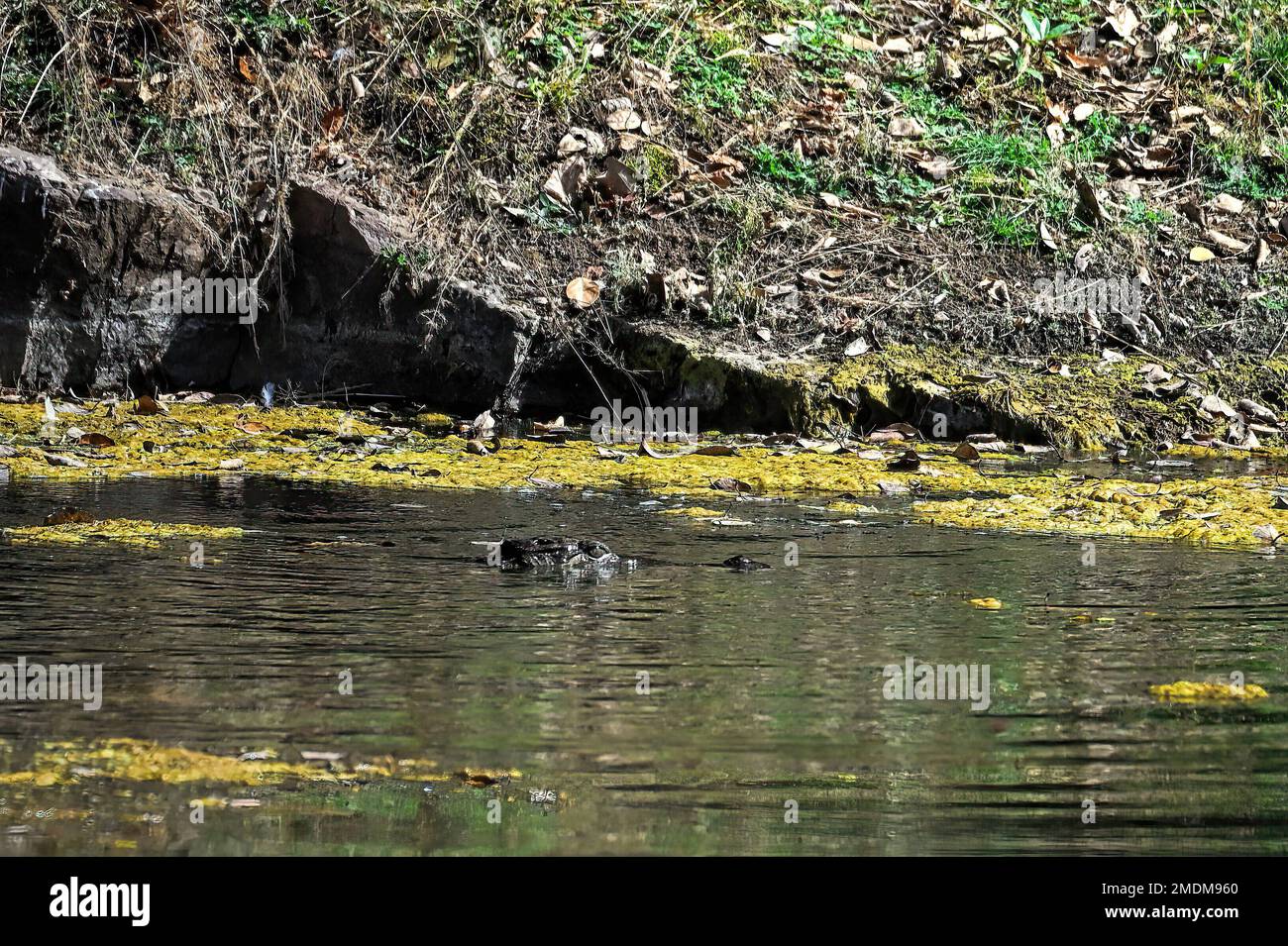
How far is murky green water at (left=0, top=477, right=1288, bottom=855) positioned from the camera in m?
2.45

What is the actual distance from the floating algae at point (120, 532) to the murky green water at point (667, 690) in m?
0.11

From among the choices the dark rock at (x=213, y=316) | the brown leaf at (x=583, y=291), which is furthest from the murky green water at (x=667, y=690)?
the brown leaf at (x=583, y=291)

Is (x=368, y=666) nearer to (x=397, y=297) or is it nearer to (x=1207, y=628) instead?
(x=1207, y=628)

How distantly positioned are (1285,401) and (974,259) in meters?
1.79

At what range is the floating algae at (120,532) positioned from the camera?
4.72 meters

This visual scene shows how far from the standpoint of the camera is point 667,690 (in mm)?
3213

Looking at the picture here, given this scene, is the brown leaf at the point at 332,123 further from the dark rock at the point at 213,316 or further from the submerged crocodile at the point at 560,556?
the submerged crocodile at the point at 560,556

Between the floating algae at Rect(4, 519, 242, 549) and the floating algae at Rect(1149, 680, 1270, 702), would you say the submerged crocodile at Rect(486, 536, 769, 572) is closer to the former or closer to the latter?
the floating algae at Rect(4, 519, 242, 549)

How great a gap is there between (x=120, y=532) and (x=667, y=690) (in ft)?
7.78

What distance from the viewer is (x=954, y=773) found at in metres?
2.73

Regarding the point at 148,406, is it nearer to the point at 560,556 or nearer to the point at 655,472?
the point at 655,472

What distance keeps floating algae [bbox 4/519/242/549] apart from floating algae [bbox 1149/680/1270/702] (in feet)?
9.44

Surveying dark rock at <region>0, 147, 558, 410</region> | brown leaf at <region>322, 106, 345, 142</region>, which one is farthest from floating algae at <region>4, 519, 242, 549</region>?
brown leaf at <region>322, 106, 345, 142</region>
